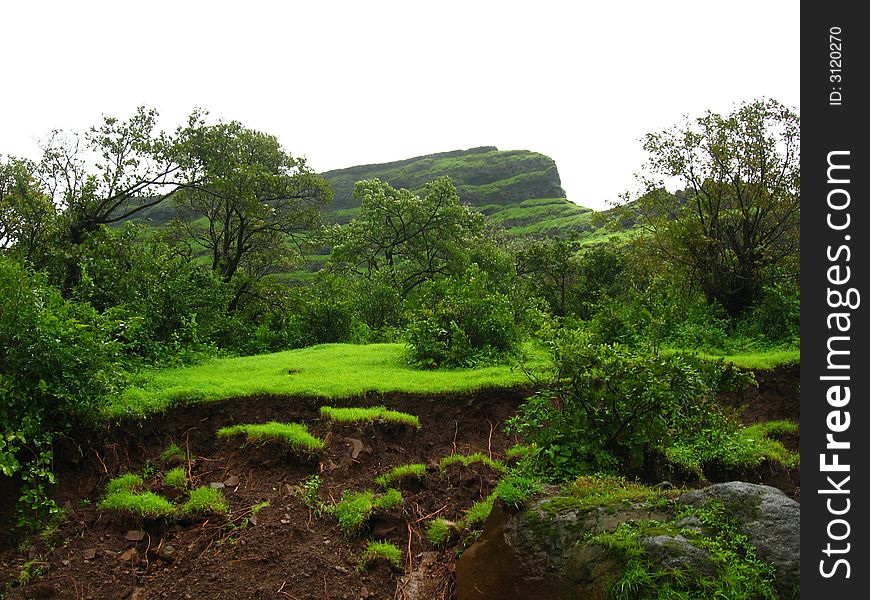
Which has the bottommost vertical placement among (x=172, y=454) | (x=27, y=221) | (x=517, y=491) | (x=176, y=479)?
(x=176, y=479)

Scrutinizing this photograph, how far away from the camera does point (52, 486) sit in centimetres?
679

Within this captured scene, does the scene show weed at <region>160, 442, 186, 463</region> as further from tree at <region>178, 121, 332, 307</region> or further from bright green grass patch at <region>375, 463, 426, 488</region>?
tree at <region>178, 121, 332, 307</region>

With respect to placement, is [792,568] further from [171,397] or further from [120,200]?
[120,200]

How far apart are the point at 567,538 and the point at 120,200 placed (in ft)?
56.9

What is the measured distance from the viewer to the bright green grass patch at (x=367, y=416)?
852 cm

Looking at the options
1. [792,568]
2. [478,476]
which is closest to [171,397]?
[478,476]

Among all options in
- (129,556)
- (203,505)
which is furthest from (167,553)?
(203,505)

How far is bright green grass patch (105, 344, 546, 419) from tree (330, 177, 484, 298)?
1621 centimetres

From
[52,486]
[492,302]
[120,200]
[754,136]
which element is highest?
[754,136]

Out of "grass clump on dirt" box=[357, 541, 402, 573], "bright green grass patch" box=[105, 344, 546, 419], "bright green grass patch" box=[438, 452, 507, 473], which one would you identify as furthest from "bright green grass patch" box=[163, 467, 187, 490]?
"bright green grass patch" box=[438, 452, 507, 473]

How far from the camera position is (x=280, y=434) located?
26.1ft

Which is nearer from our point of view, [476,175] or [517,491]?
[517,491]

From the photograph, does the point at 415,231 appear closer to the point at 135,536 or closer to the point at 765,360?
the point at 765,360

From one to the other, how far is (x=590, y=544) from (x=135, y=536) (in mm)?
5244
